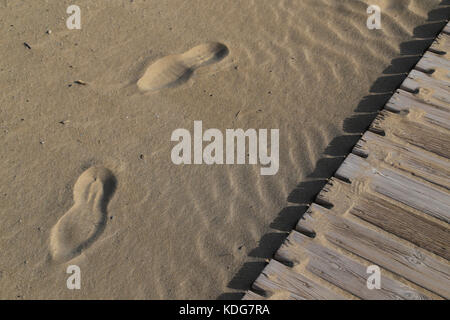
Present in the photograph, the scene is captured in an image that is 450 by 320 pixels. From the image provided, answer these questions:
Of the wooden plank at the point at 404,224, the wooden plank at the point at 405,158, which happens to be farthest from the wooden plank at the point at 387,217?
the wooden plank at the point at 405,158

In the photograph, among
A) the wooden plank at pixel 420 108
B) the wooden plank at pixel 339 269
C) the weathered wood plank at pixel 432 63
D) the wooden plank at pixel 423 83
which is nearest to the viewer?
the wooden plank at pixel 339 269

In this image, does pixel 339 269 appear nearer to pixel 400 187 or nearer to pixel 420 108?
pixel 400 187

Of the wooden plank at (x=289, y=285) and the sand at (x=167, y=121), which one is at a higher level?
the sand at (x=167, y=121)

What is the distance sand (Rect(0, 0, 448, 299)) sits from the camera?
281 cm

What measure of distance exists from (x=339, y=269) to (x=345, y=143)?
97 centimetres

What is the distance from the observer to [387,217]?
289 cm

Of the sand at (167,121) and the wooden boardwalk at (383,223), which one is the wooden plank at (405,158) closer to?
the wooden boardwalk at (383,223)

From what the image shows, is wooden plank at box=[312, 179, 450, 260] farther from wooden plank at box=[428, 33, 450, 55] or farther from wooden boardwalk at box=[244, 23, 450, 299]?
wooden plank at box=[428, 33, 450, 55]

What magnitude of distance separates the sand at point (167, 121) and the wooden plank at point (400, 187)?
15 centimetres

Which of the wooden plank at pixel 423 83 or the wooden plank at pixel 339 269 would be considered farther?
the wooden plank at pixel 423 83

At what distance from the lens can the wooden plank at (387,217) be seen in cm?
280

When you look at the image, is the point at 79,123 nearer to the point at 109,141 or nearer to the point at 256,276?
the point at 109,141


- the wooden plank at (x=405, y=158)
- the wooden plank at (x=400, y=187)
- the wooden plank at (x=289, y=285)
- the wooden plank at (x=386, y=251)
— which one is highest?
the wooden plank at (x=405, y=158)
